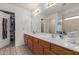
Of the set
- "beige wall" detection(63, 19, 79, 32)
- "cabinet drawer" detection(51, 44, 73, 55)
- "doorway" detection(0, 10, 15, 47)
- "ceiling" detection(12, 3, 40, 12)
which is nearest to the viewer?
"cabinet drawer" detection(51, 44, 73, 55)

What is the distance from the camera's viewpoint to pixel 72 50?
1.26 meters

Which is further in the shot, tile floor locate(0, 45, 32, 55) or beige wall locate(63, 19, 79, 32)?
tile floor locate(0, 45, 32, 55)

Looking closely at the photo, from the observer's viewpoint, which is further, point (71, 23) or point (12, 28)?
point (12, 28)

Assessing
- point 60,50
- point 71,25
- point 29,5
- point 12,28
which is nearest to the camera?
point 60,50

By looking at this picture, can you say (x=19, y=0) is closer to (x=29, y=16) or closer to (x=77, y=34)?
(x=29, y=16)

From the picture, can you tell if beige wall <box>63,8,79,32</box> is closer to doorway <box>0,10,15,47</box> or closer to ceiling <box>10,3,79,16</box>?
ceiling <box>10,3,79,16</box>

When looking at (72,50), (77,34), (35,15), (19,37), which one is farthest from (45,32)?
(72,50)

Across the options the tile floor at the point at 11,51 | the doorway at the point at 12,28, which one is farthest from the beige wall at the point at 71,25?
the doorway at the point at 12,28

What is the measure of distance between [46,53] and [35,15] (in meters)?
0.91

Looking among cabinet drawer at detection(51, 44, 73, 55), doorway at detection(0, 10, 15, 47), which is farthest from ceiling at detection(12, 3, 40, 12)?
cabinet drawer at detection(51, 44, 73, 55)

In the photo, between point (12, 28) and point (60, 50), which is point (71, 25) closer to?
point (60, 50)

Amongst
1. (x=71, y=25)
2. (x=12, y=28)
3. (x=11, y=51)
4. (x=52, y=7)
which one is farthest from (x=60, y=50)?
(x=12, y=28)

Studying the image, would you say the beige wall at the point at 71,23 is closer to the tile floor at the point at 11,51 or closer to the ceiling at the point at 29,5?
the ceiling at the point at 29,5

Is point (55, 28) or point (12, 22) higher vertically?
point (12, 22)
